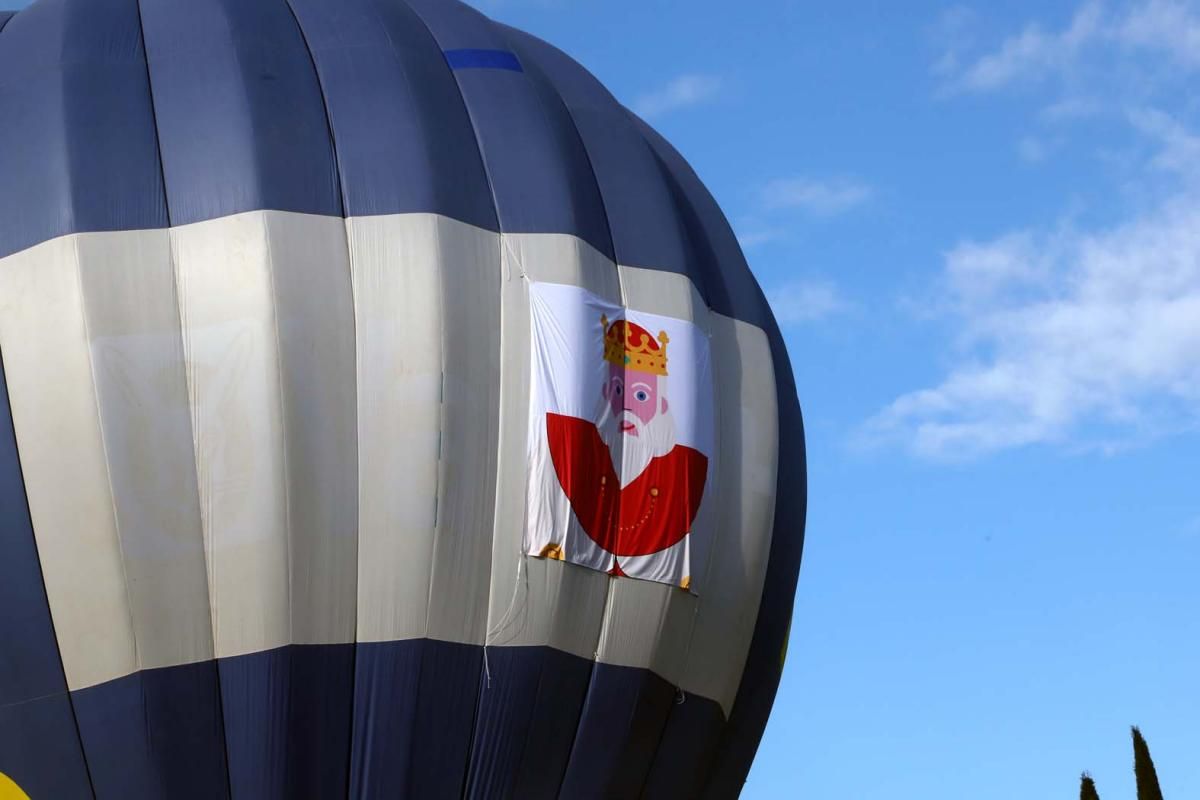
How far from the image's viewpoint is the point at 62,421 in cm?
827

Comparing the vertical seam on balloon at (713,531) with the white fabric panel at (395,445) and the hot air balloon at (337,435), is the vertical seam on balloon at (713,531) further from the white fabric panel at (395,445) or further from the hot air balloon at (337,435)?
the white fabric panel at (395,445)

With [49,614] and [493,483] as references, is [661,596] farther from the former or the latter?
[49,614]

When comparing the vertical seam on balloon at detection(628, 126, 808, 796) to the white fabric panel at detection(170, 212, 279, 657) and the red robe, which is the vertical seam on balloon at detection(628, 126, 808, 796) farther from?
the white fabric panel at detection(170, 212, 279, 657)

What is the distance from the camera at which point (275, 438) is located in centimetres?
832

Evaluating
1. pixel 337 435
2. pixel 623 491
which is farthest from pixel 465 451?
pixel 623 491

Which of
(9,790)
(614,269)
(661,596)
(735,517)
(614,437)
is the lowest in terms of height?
(9,790)

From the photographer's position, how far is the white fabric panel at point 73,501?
27.0 feet

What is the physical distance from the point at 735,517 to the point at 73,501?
3444mm

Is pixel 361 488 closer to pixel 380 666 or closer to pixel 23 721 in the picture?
pixel 380 666

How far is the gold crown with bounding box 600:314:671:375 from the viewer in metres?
9.20

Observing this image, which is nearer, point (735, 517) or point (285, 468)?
point (285, 468)

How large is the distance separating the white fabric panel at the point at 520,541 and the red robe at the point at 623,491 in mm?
190

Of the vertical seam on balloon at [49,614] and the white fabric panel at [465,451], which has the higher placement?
the white fabric panel at [465,451]

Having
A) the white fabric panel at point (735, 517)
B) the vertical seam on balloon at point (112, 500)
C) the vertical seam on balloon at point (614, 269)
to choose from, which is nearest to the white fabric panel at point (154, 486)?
the vertical seam on balloon at point (112, 500)
